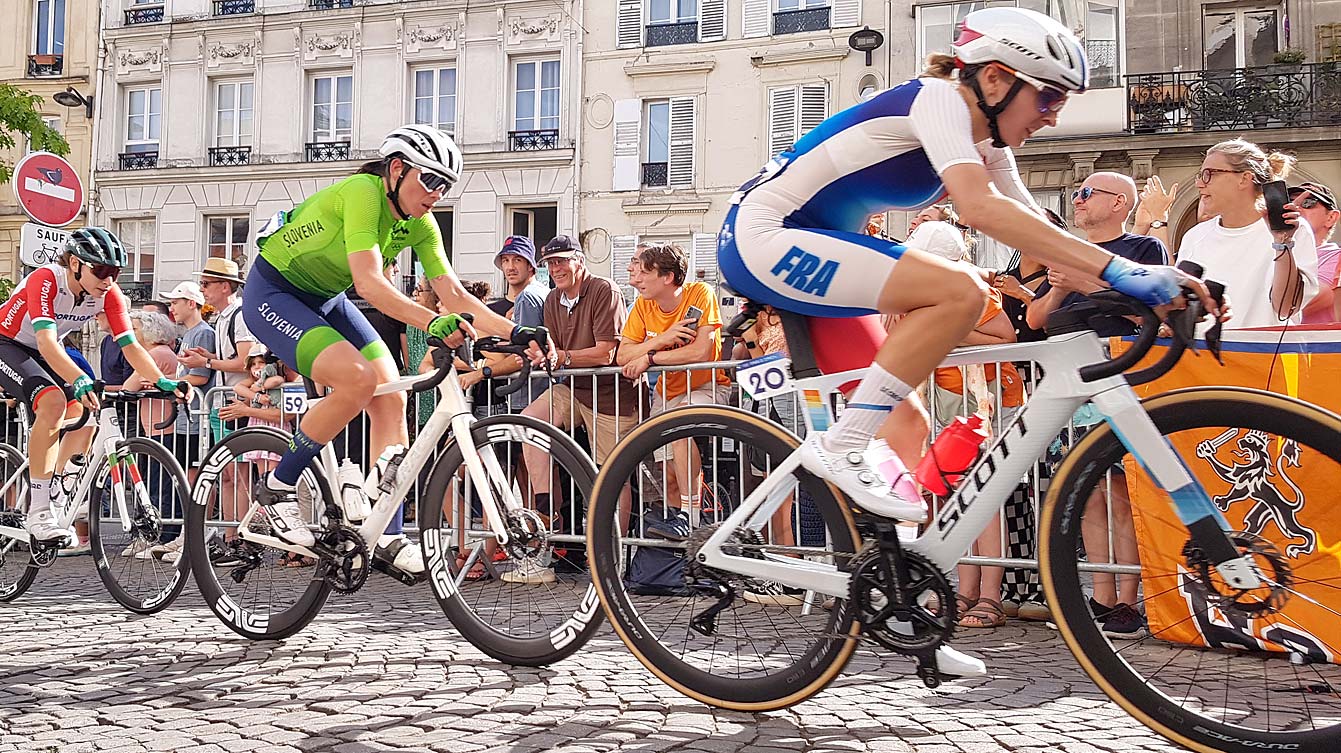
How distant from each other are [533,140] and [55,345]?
74.7 feet

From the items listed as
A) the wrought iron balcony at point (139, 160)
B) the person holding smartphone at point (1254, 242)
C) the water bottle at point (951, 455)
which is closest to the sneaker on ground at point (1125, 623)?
the water bottle at point (951, 455)

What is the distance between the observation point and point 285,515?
5320 millimetres

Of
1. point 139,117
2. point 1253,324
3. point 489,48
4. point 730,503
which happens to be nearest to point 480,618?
point 730,503

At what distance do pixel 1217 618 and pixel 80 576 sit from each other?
756cm

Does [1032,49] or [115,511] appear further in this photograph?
[115,511]

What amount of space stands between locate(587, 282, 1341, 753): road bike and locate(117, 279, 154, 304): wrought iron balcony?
30.2 metres

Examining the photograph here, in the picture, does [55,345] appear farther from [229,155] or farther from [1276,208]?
[229,155]

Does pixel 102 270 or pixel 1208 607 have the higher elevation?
pixel 102 270

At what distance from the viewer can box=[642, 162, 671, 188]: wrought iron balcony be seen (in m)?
28.4

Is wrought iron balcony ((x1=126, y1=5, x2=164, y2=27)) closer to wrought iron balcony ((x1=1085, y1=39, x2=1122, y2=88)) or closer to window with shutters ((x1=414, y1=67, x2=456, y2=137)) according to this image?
window with shutters ((x1=414, y1=67, x2=456, y2=137))

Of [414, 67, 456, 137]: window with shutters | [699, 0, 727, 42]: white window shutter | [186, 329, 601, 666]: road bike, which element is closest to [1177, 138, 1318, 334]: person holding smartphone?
[186, 329, 601, 666]: road bike

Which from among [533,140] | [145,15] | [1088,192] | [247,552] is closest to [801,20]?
[533,140]

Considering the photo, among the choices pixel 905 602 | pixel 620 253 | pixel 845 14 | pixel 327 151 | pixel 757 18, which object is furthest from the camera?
pixel 327 151

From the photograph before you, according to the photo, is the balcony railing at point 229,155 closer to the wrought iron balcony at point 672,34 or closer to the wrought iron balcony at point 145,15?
the wrought iron balcony at point 145,15
